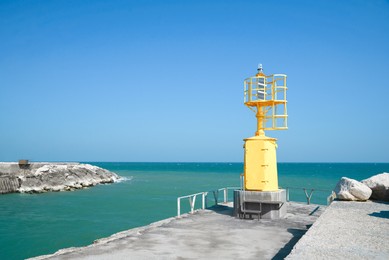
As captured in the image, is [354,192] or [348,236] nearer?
[348,236]

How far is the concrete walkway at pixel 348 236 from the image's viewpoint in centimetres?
750

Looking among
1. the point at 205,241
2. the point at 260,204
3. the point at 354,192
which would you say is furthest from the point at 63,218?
the point at 354,192

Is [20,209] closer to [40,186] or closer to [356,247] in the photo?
[40,186]

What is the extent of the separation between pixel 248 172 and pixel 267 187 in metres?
1.00

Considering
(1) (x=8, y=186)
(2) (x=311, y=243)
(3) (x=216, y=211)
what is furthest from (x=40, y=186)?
(2) (x=311, y=243)

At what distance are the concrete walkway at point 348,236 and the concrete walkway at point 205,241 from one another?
3.72 ft

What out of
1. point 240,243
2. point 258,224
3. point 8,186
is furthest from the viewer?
point 8,186

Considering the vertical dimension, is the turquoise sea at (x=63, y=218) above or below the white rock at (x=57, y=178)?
below

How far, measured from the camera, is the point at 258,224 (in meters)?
14.0

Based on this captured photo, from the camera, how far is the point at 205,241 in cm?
1114

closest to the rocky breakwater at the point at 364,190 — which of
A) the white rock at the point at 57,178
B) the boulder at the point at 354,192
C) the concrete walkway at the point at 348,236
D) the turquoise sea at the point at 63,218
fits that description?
the boulder at the point at 354,192

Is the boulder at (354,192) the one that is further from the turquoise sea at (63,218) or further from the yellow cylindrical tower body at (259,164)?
the turquoise sea at (63,218)

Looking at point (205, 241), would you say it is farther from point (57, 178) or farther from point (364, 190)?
point (57, 178)

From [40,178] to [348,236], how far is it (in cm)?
5096
